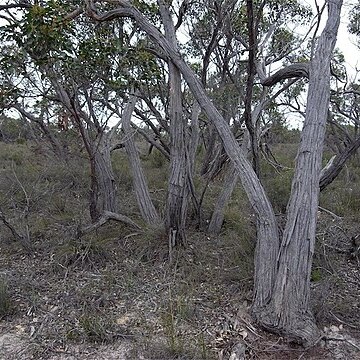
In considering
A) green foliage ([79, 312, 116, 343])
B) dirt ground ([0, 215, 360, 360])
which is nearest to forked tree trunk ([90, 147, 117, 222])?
dirt ground ([0, 215, 360, 360])

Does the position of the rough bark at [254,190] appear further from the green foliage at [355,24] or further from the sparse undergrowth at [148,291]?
the green foliage at [355,24]

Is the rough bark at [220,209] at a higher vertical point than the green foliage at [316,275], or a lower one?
higher

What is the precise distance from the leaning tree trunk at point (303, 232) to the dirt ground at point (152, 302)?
0.52 ft

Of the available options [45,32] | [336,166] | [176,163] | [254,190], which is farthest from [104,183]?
[336,166]

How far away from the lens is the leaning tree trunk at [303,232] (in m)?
3.65

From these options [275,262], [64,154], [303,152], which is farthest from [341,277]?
[64,154]

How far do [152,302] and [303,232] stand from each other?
1.57 metres

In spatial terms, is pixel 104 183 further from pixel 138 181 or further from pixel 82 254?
pixel 82 254

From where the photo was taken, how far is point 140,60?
17.6 feet

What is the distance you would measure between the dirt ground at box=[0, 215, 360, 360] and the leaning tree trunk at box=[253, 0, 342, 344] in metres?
0.16

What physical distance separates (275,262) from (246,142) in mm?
2633

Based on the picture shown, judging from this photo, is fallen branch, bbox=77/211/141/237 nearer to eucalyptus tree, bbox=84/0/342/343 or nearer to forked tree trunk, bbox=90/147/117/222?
forked tree trunk, bbox=90/147/117/222

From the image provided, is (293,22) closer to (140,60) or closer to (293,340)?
(140,60)

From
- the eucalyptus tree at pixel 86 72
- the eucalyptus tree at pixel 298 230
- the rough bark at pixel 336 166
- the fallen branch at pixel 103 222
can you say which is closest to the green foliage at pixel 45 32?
the eucalyptus tree at pixel 86 72
